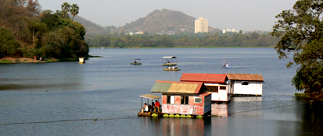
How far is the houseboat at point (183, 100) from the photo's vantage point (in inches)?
1667

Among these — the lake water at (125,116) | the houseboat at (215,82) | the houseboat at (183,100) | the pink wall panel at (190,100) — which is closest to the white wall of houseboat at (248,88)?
the lake water at (125,116)

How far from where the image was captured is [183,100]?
4278 cm

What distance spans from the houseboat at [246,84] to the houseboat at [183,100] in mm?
19532

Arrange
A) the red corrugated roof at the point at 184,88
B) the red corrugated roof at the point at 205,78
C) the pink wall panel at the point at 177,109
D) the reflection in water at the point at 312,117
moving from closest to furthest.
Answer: the reflection in water at the point at 312,117 < the red corrugated roof at the point at 184,88 < the pink wall panel at the point at 177,109 < the red corrugated roof at the point at 205,78

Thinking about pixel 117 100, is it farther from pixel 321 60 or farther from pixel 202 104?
pixel 321 60

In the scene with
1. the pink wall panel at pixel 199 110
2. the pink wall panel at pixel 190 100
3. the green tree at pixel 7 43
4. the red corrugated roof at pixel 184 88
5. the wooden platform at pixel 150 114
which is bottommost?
the wooden platform at pixel 150 114

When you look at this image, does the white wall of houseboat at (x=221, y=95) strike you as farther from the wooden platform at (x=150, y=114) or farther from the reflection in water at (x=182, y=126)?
the wooden platform at (x=150, y=114)

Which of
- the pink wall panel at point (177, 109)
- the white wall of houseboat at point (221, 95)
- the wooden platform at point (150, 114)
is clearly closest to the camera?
the pink wall panel at point (177, 109)

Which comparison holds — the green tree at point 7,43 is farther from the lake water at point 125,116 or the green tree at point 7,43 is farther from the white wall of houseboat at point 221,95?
the white wall of houseboat at point 221,95

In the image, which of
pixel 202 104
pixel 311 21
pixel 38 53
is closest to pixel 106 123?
pixel 202 104

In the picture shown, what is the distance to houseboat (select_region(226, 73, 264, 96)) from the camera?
6109 centimetres

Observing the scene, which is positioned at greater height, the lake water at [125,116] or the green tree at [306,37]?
the green tree at [306,37]

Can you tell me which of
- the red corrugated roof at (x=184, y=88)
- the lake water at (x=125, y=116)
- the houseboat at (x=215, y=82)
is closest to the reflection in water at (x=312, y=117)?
the lake water at (x=125, y=116)

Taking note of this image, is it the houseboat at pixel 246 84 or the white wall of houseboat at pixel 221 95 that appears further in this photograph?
the houseboat at pixel 246 84
